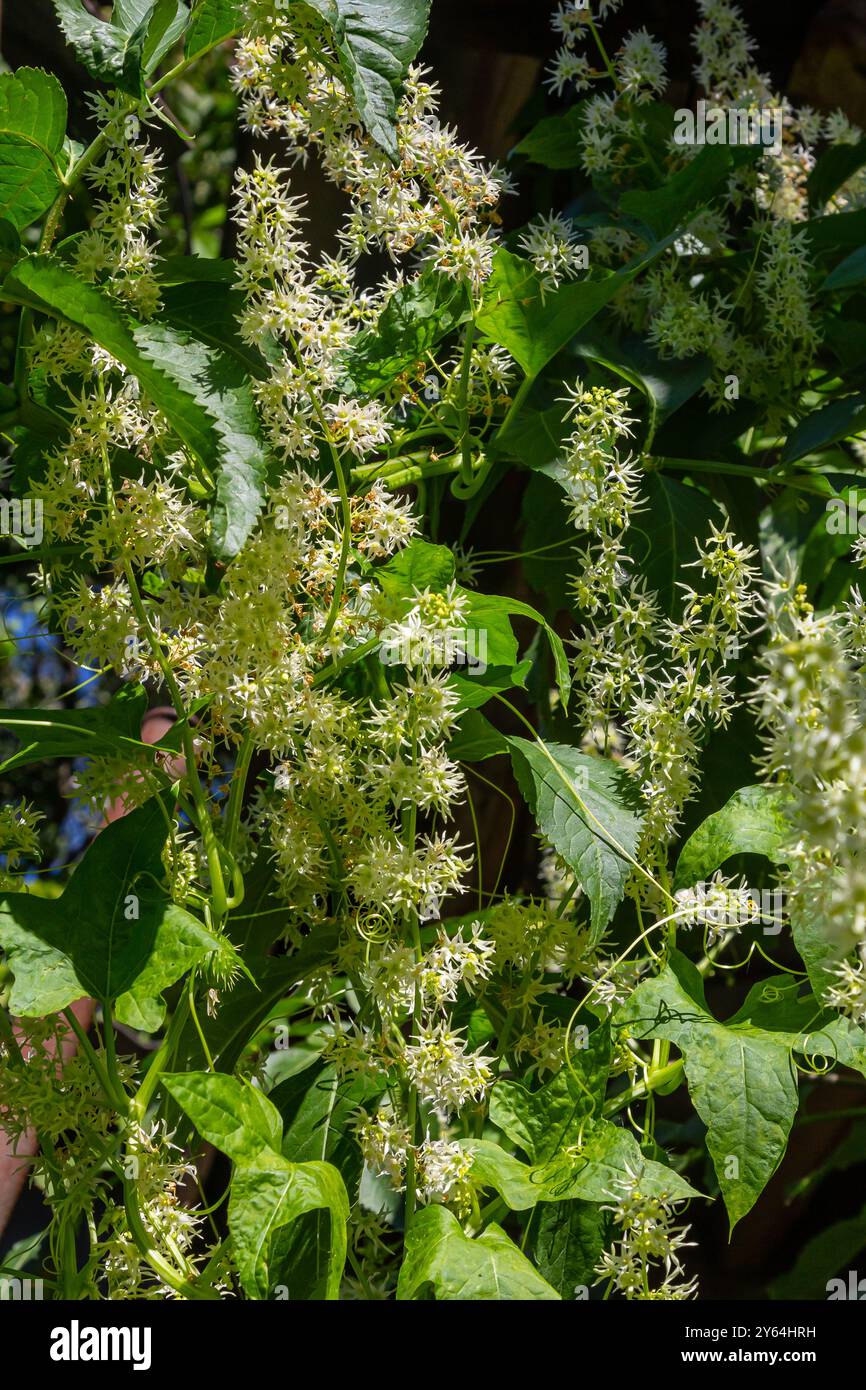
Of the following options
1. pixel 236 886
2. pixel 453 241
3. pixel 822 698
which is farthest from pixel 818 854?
pixel 453 241

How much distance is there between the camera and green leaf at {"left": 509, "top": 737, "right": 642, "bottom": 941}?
2.23 ft

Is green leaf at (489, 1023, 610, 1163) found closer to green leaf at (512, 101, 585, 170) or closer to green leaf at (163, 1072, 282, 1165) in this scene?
green leaf at (163, 1072, 282, 1165)

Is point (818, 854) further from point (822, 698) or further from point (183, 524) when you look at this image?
point (183, 524)

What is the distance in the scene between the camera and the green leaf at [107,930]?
25.2 inches

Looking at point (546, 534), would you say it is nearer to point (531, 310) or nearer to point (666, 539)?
point (666, 539)

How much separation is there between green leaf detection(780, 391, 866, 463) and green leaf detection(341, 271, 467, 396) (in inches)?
12.3

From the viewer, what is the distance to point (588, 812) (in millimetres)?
702

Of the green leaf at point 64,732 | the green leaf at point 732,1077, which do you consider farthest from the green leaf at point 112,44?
the green leaf at point 732,1077

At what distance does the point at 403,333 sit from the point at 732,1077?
18.3 inches

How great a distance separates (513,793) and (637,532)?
374 mm

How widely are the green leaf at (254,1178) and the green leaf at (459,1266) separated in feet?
0.13

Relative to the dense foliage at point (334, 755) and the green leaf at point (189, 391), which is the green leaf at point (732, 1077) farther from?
the green leaf at point (189, 391)

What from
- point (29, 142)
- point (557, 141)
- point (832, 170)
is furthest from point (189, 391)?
point (832, 170)

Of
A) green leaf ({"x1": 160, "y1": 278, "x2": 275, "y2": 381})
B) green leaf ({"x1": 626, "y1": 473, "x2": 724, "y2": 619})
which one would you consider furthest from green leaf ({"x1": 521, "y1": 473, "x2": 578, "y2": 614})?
green leaf ({"x1": 160, "y1": 278, "x2": 275, "y2": 381})
